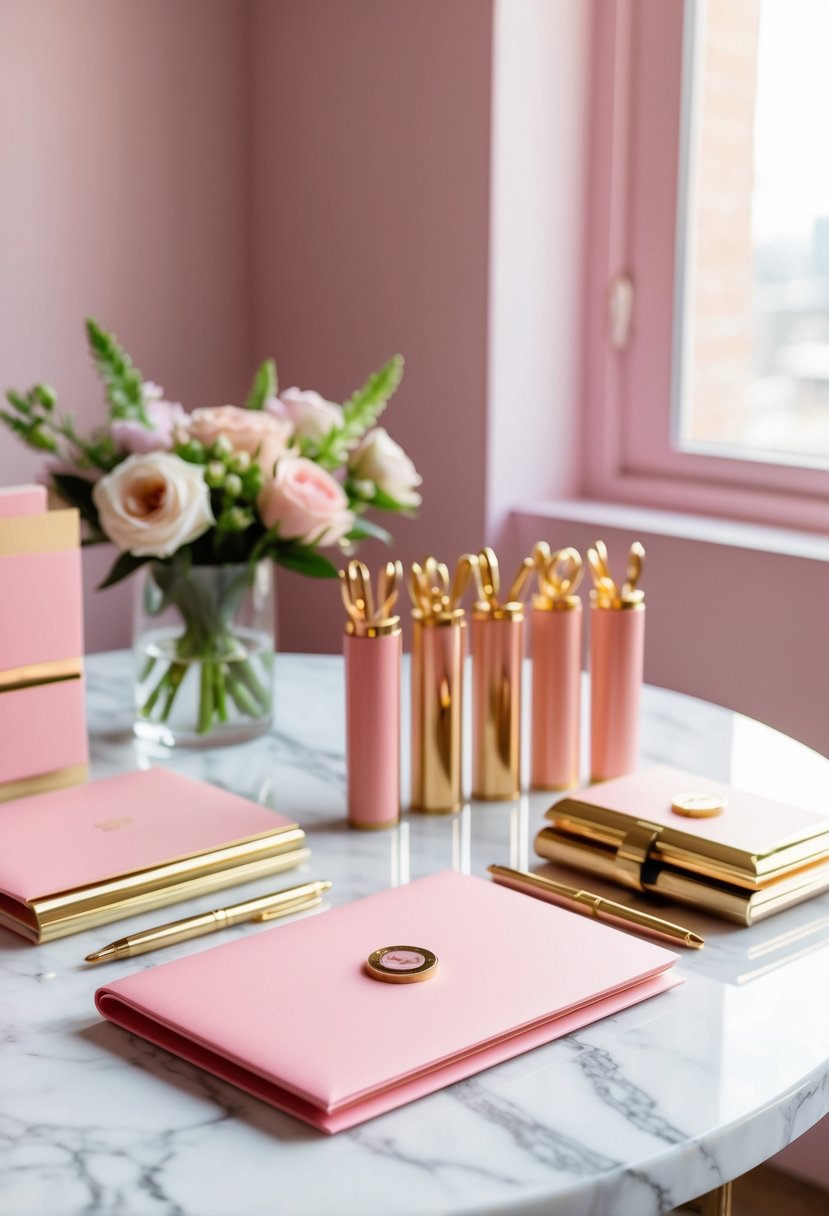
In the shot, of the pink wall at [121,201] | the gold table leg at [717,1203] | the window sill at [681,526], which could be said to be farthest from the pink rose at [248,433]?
the pink wall at [121,201]

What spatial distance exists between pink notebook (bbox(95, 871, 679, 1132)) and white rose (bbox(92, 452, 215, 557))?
1.33 ft

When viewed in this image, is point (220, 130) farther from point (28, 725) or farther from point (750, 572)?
point (28, 725)

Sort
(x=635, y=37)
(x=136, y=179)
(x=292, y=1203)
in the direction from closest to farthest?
(x=292, y=1203), (x=635, y=37), (x=136, y=179)

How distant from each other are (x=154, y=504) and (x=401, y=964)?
0.54 metres

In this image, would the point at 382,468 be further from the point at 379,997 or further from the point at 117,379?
the point at 379,997

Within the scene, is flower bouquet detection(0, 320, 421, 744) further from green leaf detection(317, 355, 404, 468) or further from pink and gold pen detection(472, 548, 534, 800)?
pink and gold pen detection(472, 548, 534, 800)

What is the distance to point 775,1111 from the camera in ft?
2.50

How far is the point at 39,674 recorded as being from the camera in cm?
119

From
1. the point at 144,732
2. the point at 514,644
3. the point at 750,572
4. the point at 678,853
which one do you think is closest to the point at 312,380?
the point at 750,572

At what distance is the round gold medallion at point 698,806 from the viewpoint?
41.5 inches

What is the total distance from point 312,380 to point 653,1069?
1779 millimetres

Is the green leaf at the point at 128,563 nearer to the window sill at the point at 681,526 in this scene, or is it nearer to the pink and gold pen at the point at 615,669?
the pink and gold pen at the point at 615,669

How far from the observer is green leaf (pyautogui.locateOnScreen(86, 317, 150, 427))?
1.34 m

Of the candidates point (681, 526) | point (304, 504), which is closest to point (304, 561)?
point (304, 504)
